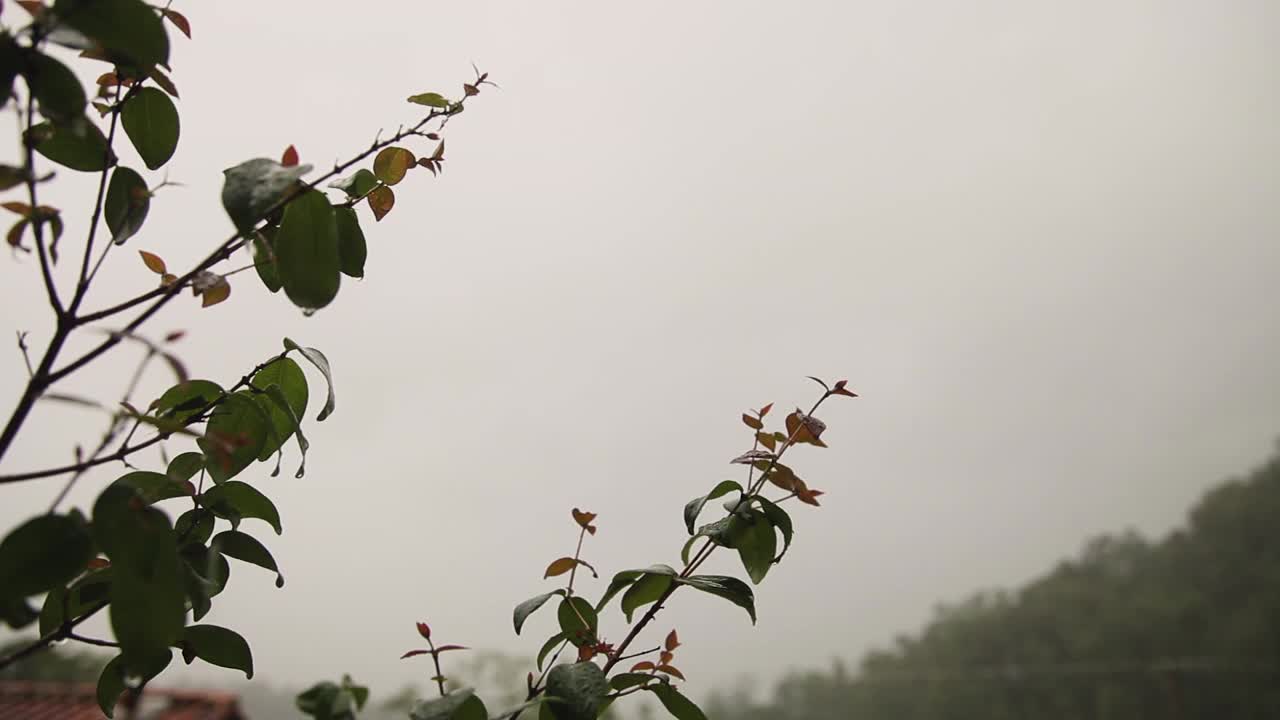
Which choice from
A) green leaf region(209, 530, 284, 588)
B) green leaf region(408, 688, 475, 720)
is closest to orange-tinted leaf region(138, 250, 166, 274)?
green leaf region(209, 530, 284, 588)

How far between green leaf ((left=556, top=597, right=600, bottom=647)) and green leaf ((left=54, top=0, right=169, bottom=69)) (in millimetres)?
381

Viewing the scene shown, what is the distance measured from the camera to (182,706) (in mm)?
2676

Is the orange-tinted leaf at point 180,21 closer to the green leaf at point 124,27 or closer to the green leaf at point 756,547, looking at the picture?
the green leaf at point 124,27

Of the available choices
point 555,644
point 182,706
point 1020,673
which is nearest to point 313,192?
point 555,644

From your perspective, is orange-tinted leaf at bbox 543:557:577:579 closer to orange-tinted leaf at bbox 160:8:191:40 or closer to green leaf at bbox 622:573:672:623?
green leaf at bbox 622:573:672:623

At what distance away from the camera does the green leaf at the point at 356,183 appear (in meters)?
0.44

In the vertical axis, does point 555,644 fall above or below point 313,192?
below

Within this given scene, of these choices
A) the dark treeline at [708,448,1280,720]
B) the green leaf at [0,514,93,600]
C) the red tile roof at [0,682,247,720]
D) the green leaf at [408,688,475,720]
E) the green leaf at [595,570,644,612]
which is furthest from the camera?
the dark treeline at [708,448,1280,720]

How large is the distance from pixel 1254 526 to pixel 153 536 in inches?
342

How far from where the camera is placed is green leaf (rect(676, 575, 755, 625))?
446 mm

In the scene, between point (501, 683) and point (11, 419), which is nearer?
point (11, 419)

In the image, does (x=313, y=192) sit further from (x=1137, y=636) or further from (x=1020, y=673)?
(x=1137, y=636)

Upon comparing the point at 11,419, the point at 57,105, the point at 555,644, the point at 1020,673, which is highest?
Result: the point at 57,105

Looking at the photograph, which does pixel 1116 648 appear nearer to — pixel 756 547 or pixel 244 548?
pixel 756 547
